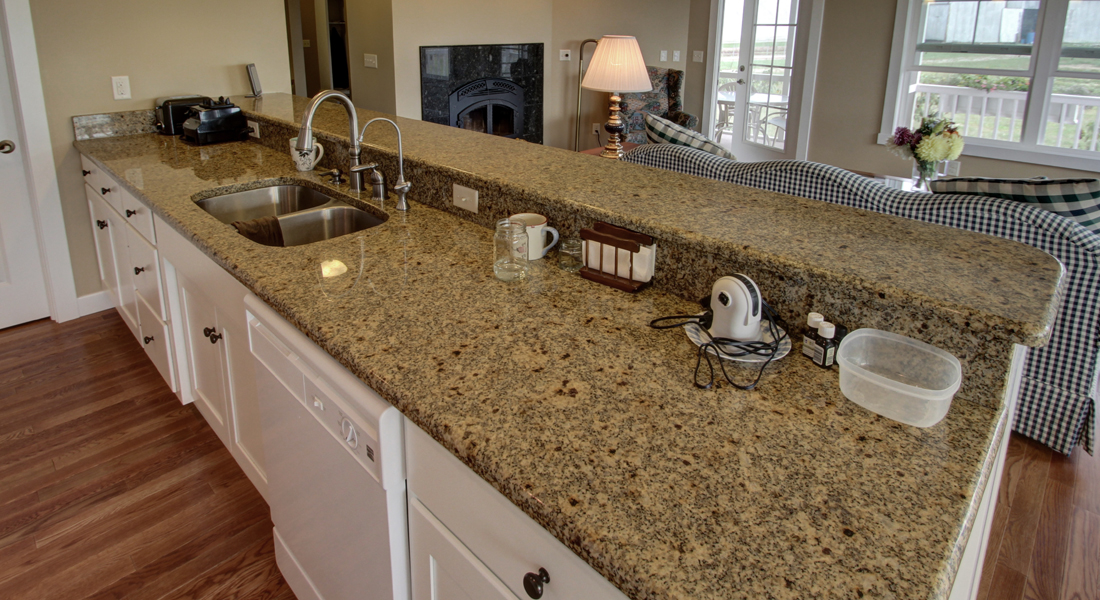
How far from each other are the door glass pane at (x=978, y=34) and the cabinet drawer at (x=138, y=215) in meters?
5.45

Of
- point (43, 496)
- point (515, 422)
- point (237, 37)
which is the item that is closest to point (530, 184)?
point (515, 422)

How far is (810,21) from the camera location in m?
5.76

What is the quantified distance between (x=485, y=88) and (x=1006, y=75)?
4.00 metres

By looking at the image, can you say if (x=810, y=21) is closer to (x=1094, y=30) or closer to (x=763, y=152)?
(x=763, y=152)

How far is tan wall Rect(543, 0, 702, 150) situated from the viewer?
6273 millimetres

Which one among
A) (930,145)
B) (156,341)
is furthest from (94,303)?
(930,145)

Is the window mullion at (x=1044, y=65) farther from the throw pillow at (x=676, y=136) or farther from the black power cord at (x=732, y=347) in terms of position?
the black power cord at (x=732, y=347)

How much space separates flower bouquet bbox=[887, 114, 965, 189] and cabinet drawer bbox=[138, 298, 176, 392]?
3.64 metres

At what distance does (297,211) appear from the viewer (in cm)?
231

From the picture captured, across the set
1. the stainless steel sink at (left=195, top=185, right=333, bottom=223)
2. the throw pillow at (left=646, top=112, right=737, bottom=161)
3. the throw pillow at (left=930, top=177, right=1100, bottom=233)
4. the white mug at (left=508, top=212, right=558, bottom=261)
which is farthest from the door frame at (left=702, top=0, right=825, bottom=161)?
the white mug at (left=508, top=212, right=558, bottom=261)

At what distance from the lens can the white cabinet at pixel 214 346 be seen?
5.86 ft

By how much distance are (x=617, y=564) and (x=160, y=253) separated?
204 centimetres

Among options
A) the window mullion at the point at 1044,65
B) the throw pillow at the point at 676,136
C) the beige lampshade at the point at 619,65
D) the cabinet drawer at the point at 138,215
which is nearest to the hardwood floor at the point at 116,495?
the cabinet drawer at the point at 138,215

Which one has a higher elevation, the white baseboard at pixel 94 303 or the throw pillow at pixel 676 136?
the throw pillow at pixel 676 136
